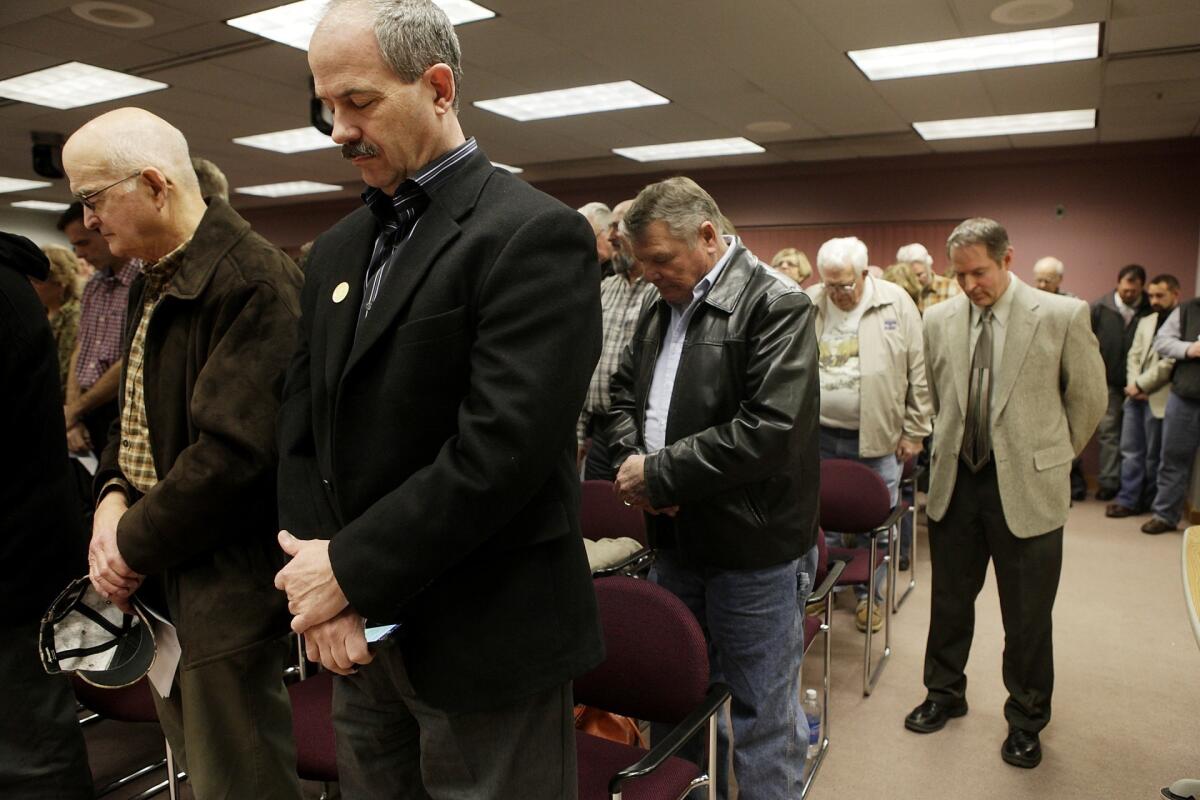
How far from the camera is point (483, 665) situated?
1.04m

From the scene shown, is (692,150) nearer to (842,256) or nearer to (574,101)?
(574,101)

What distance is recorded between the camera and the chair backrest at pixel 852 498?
3.10m

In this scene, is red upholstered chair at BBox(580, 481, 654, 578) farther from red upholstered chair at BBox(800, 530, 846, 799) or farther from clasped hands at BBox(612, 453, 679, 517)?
clasped hands at BBox(612, 453, 679, 517)

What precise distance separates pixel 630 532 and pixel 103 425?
238cm

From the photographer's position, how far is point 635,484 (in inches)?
72.7

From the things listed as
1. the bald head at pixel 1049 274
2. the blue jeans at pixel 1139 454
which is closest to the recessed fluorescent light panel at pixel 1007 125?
the bald head at pixel 1049 274

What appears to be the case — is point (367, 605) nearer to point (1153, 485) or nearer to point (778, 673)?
point (778, 673)

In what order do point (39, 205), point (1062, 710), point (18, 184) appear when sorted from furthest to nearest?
1. point (39, 205)
2. point (18, 184)
3. point (1062, 710)

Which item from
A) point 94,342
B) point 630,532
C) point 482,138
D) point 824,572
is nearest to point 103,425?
point 94,342

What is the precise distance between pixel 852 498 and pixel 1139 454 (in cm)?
409

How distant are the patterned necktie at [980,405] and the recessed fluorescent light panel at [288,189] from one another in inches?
353

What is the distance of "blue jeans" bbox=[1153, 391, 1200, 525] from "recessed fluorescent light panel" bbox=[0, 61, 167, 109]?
23.4ft

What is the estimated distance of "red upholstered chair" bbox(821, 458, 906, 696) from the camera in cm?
303

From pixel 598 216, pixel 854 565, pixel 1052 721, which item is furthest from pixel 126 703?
pixel 1052 721
